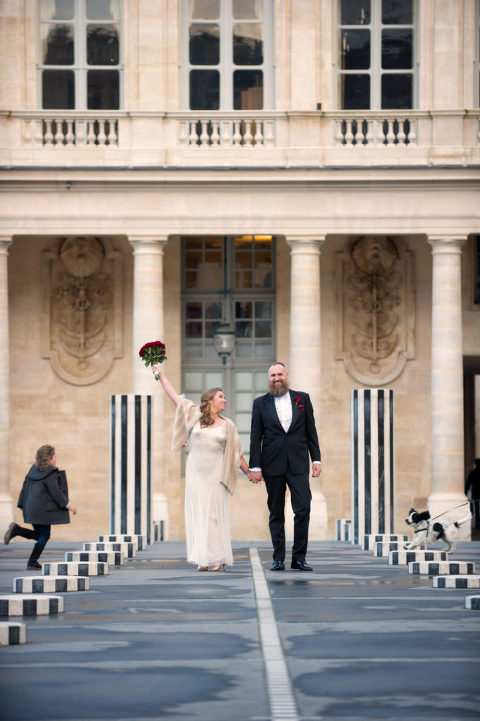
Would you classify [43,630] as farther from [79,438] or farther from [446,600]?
[79,438]

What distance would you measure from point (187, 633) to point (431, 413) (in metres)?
24.2

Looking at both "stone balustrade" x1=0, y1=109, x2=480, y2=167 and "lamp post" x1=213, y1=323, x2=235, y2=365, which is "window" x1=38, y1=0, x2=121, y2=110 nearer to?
→ "stone balustrade" x1=0, y1=109, x2=480, y2=167

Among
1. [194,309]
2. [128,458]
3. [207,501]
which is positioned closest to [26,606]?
[207,501]

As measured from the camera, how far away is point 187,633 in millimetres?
11344

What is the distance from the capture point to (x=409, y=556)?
20.0m

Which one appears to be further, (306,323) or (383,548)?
(306,323)

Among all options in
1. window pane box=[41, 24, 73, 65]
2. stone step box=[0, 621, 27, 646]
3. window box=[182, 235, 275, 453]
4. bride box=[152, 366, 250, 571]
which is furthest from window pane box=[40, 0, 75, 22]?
stone step box=[0, 621, 27, 646]

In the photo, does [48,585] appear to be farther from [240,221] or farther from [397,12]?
[397,12]

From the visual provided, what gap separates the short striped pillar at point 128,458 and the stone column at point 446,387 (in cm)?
898

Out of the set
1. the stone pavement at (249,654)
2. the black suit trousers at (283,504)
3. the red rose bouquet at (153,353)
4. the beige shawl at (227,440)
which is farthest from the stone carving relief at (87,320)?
the stone pavement at (249,654)

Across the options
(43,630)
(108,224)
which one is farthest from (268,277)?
(43,630)

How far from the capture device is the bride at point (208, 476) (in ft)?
59.5

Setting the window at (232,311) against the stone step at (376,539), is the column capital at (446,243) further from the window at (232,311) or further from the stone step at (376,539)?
the stone step at (376,539)

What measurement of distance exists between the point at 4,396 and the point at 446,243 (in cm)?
919
